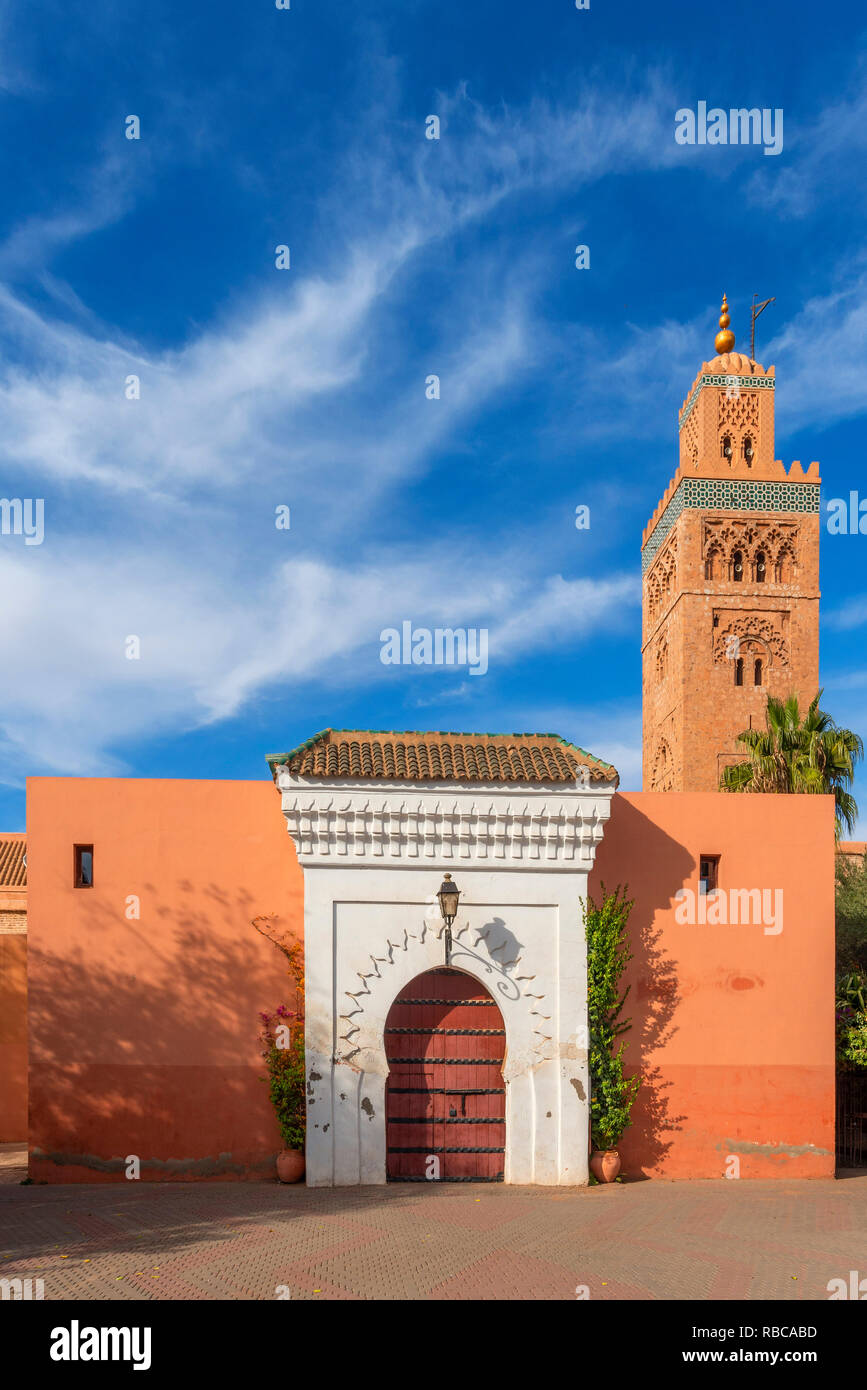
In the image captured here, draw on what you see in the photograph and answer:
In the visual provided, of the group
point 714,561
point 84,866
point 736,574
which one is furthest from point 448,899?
point 736,574

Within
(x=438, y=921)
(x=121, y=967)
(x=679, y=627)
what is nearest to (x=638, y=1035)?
(x=438, y=921)

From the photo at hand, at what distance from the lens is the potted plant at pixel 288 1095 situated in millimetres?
11945

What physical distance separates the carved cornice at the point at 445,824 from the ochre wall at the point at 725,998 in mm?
901

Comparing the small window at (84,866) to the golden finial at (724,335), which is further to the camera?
the golden finial at (724,335)

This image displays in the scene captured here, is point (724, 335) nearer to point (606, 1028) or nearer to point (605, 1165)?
point (606, 1028)

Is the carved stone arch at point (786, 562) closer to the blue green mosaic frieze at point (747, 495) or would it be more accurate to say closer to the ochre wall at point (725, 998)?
the blue green mosaic frieze at point (747, 495)

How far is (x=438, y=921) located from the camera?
12242 millimetres

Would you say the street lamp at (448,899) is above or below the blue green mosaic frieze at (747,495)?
below

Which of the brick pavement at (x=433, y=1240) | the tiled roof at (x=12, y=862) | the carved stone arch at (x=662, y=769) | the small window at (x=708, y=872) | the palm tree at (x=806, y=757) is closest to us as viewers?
the brick pavement at (x=433, y=1240)

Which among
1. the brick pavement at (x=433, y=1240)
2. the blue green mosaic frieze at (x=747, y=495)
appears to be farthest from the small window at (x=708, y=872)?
the blue green mosaic frieze at (x=747, y=495)

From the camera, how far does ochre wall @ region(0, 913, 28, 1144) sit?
16.5 meters

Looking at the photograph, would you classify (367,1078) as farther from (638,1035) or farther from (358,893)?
(638,1035)
